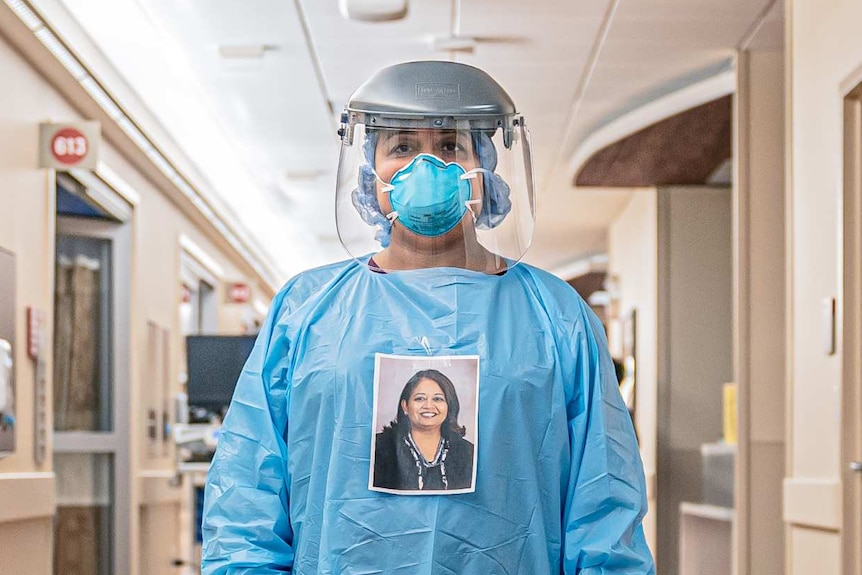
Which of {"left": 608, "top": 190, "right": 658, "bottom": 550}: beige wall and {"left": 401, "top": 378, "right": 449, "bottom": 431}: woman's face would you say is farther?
{"left": 608, "top": 190, "right": 658, "bottom": 550}: beige wall

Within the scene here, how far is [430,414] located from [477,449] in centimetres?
8

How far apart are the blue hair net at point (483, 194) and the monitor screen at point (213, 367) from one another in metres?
5.88

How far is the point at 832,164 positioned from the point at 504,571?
90.5 inches

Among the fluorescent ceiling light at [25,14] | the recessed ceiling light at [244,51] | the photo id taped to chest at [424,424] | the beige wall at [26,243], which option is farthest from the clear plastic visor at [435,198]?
the recessed ceiling light at [244,51]

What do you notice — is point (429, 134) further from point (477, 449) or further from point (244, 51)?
point (244, 51)

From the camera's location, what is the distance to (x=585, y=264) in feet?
38.1

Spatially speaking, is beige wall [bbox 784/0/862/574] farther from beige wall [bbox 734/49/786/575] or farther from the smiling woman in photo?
the smiling woman in photo

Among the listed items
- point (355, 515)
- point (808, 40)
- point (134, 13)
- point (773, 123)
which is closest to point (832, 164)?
point (808, 40)

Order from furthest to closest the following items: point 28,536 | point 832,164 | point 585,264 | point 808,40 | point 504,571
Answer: point 585,264 → point 28,536 → point 808,40 → point 832,164 → point 504,571

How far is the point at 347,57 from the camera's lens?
5.61m

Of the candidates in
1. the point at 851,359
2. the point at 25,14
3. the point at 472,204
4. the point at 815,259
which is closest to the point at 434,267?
the point at 472,204

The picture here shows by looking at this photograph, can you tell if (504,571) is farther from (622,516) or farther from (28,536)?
(28,536)

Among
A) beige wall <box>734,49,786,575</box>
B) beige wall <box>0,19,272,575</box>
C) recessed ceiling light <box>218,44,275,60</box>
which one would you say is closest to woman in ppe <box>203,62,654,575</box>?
beige wall <box>0,19,272,575</box>

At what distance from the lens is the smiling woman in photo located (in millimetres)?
1744
